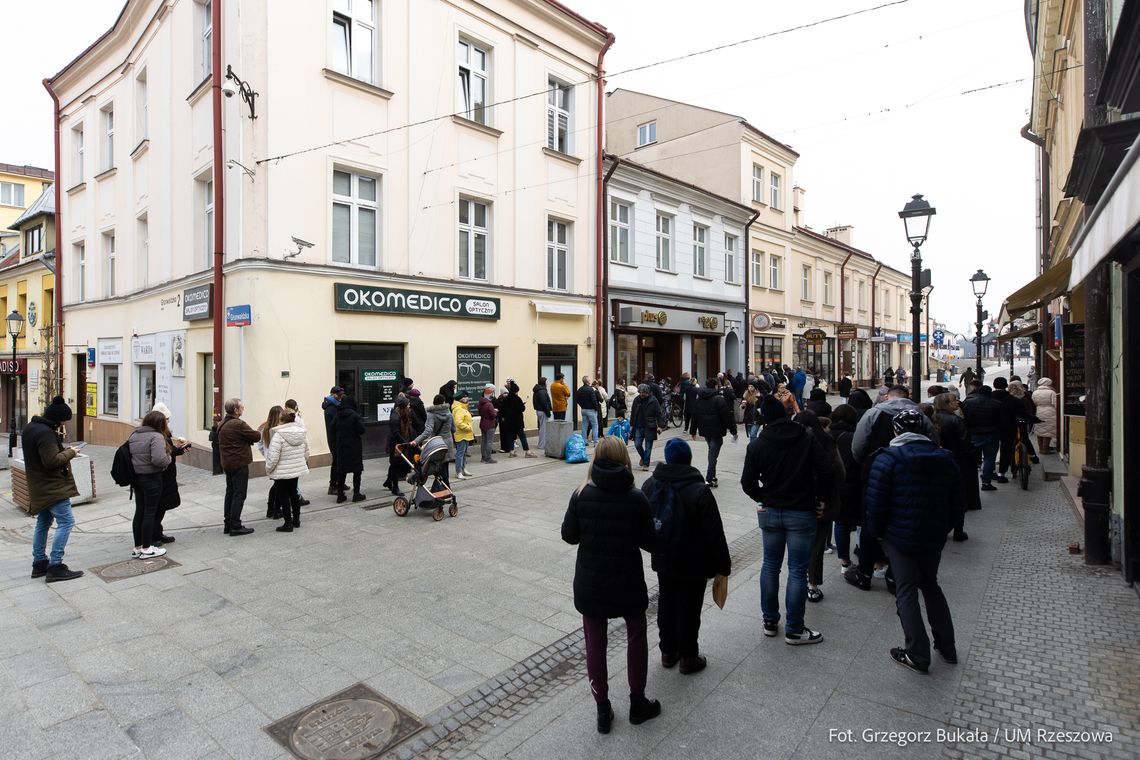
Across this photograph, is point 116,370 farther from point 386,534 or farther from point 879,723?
point 879,723

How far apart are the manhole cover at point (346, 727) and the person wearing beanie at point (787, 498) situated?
261 cm

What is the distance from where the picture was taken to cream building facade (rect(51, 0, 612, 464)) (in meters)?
11.3

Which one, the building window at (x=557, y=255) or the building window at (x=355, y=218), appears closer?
the building window at (x=355, y=218)

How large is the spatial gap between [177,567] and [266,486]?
423 cm

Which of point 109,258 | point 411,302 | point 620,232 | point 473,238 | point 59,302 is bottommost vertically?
point 411,302

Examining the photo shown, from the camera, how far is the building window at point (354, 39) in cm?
1230

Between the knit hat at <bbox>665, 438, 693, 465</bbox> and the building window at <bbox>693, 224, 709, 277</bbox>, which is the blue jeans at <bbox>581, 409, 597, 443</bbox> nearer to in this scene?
the building window at <bbox>693, 224, 709, 277</bbox>

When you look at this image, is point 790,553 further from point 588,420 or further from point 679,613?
point 588,420

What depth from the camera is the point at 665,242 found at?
68.4 ft

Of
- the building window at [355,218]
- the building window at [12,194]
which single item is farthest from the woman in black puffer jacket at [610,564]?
the building window at [12,194]

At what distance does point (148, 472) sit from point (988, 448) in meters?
11.5

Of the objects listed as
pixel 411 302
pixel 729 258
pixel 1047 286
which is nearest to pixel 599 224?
pixel 411 302

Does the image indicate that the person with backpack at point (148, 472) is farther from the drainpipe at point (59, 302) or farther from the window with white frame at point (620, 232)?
the drainpipe at point (59, 302)

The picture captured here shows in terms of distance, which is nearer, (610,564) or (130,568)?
(610,564)
